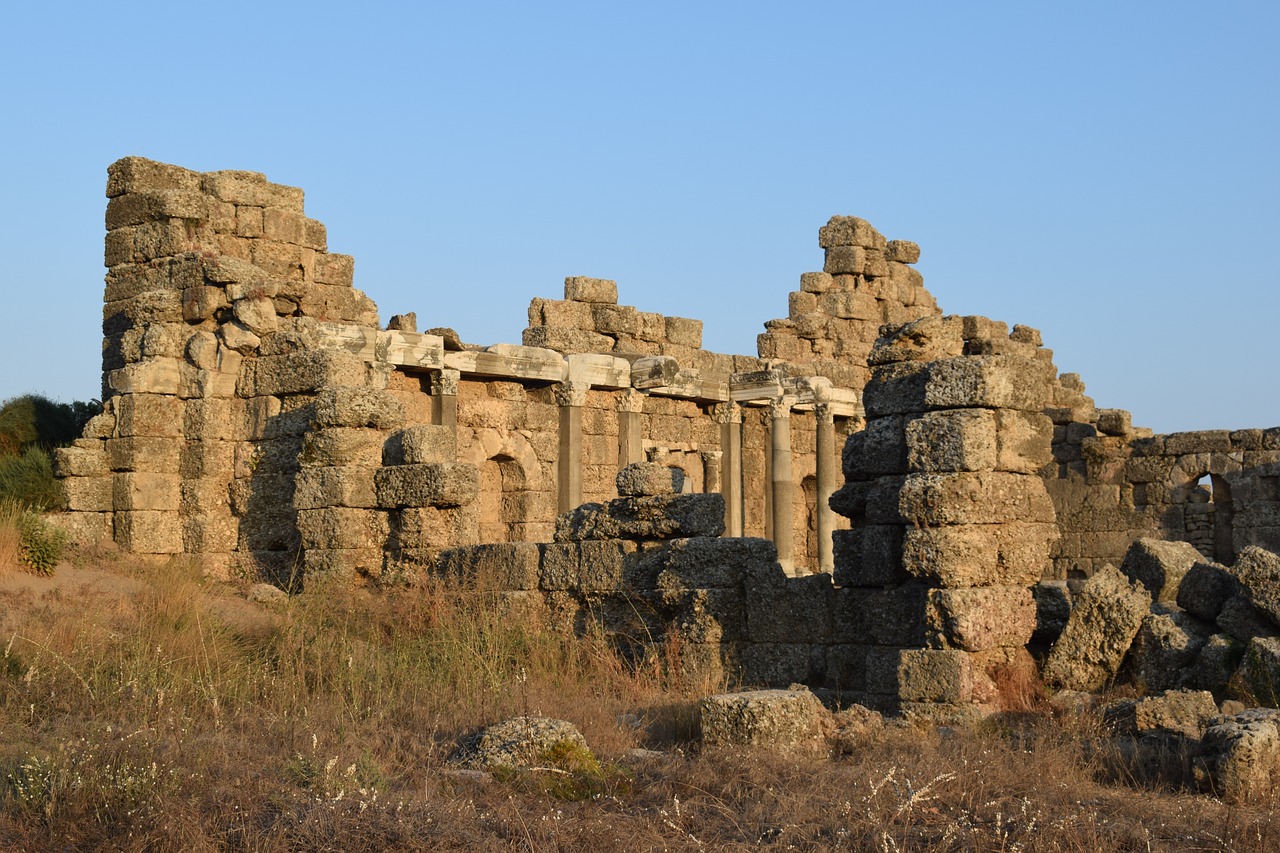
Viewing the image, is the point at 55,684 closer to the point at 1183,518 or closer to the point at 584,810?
the point at 584,810

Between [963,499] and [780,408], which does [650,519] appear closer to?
[963,499]

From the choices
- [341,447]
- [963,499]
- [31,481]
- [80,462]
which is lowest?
[963,499]

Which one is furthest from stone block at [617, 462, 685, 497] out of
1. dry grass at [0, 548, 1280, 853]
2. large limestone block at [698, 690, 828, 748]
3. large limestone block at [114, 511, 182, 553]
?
large limestone block at [114, 511, 182, 553]

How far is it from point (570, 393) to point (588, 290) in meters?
2.67

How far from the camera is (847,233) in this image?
26328 mm

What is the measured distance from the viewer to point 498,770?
6574 millimetres

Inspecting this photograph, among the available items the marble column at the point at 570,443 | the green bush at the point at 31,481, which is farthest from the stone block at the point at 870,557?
the marble column at the point at 570,443

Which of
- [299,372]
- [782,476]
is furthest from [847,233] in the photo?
[299,372]

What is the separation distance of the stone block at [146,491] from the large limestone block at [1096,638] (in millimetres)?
9145

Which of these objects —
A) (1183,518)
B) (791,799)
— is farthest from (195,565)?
(1183,518)

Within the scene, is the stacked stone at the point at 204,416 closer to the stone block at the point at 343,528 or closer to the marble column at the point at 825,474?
the stone block at the point at 343,528

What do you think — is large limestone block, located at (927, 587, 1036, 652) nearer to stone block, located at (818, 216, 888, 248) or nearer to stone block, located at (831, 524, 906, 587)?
stone block, located at (831, 524, 906, 587)

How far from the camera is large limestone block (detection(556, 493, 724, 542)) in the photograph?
11008mm

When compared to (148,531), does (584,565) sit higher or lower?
lower
